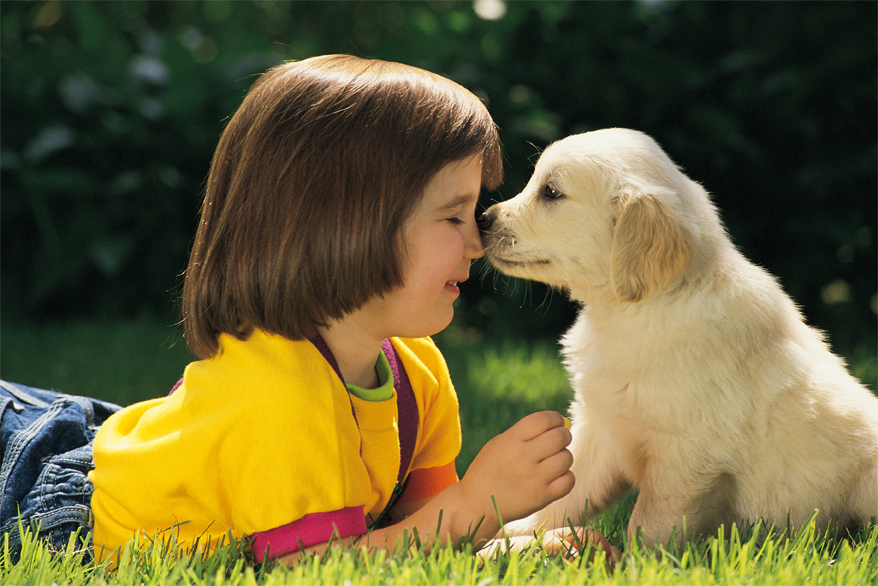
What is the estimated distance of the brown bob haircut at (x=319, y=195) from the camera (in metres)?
2.05

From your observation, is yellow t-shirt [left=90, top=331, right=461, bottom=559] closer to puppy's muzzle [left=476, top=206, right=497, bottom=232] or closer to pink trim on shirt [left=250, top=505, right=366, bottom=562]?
pink trim on shirt [left=250, top=505, right=366, bottom=562]

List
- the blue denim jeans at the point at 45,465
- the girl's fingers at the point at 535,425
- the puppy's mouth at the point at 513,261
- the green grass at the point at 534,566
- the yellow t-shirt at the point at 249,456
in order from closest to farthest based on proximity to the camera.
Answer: the green grass at the point at 534,566
the yellow t-shirt at the point at 249,456
the girl's fingers at the point at 535,425
the blue denim jeans at the point at 45,465
the puppy's mouth at the point at 513,261

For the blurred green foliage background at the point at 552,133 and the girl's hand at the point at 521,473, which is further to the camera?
the blurred green foliage background at the point at 552,133

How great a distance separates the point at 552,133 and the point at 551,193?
3.26m

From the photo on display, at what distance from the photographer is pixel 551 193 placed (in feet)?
7.97

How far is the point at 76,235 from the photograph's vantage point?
5660 millimetres

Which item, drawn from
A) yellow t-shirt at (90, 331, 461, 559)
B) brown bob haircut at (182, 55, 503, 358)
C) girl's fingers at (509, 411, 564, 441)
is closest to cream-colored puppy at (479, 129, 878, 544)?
girl's fingers at (509, 411, 564, 441)

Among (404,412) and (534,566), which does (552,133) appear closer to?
(404,412)

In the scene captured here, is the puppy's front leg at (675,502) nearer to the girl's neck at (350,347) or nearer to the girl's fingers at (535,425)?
the girl's fingers at (535,425)

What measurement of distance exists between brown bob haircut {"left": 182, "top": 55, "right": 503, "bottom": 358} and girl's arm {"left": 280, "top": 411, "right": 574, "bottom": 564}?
1.68ft

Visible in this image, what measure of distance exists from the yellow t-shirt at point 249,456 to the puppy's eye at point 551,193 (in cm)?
79

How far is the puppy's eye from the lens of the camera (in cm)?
241

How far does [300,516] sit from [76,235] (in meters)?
4.35

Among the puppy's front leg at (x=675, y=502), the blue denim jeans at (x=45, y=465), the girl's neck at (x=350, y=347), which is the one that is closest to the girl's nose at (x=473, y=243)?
the girl's neck at (x=350, y=347)
